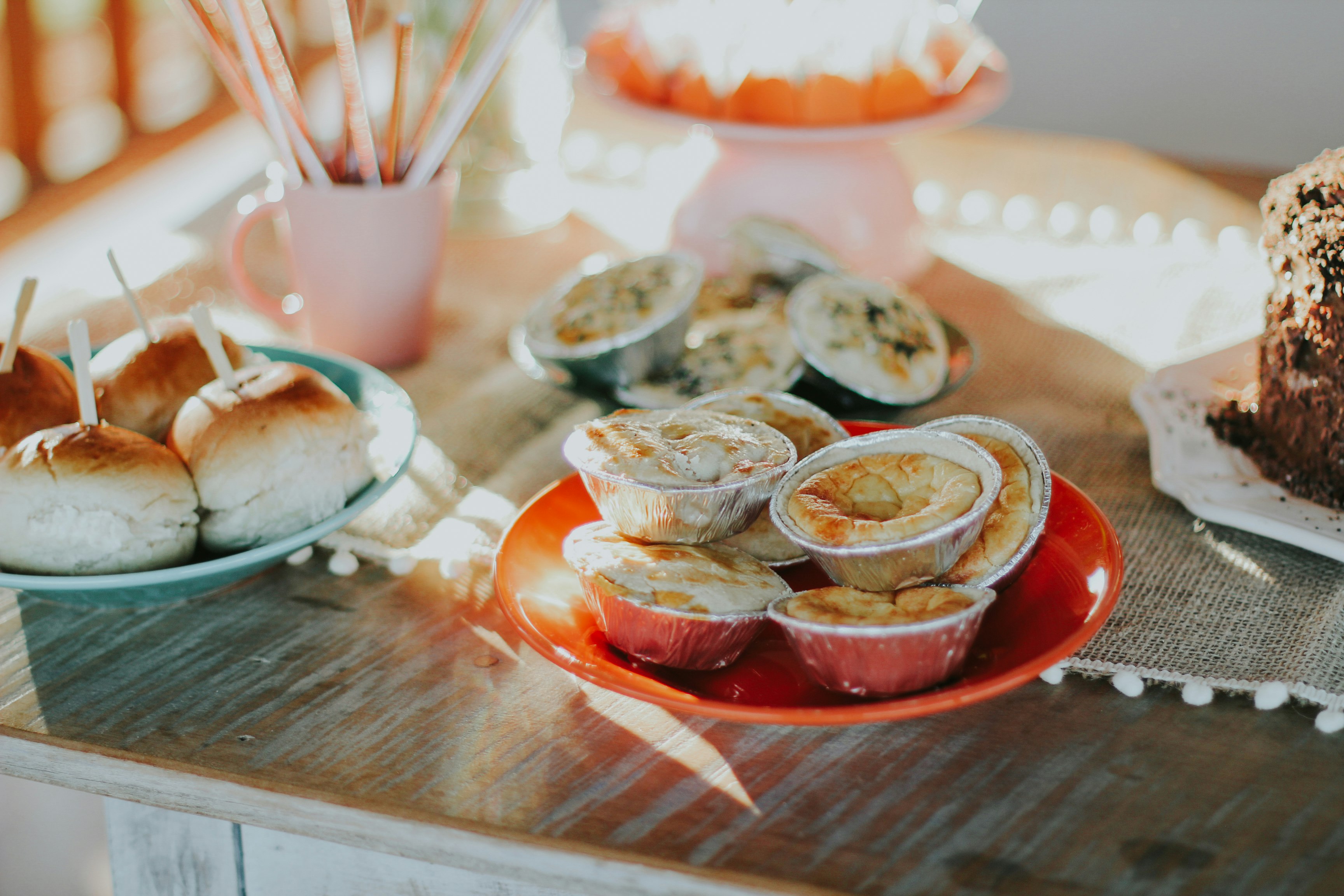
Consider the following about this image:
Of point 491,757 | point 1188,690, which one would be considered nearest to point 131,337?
point 491,757

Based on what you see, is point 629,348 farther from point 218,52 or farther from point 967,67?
Result: point 967,67

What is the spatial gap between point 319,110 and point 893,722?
2561mm

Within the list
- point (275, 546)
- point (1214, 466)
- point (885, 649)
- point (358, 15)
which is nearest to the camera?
point (885, 649)

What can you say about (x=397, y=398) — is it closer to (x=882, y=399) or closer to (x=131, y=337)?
(x=131, y=337)

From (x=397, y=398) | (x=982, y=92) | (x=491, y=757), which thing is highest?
(x=982, y=92)

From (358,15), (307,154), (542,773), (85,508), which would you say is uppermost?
(358,15)

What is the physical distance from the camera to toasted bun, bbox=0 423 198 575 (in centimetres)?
57

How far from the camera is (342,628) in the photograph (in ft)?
2.08

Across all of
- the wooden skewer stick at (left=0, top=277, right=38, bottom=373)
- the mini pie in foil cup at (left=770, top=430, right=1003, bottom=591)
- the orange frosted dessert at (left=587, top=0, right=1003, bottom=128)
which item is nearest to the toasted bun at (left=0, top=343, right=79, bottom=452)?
the wooden skewer stick at (left=0, top=277, right=38, bottom=373)

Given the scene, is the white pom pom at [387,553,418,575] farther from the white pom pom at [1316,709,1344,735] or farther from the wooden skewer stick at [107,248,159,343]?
→ the white pom pom at [1316,709,1344,735]

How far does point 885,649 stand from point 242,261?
70 cm

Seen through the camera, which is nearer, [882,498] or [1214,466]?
[882,498]

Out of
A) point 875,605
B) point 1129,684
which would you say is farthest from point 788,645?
point 1129,684

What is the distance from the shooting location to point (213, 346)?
643mm
